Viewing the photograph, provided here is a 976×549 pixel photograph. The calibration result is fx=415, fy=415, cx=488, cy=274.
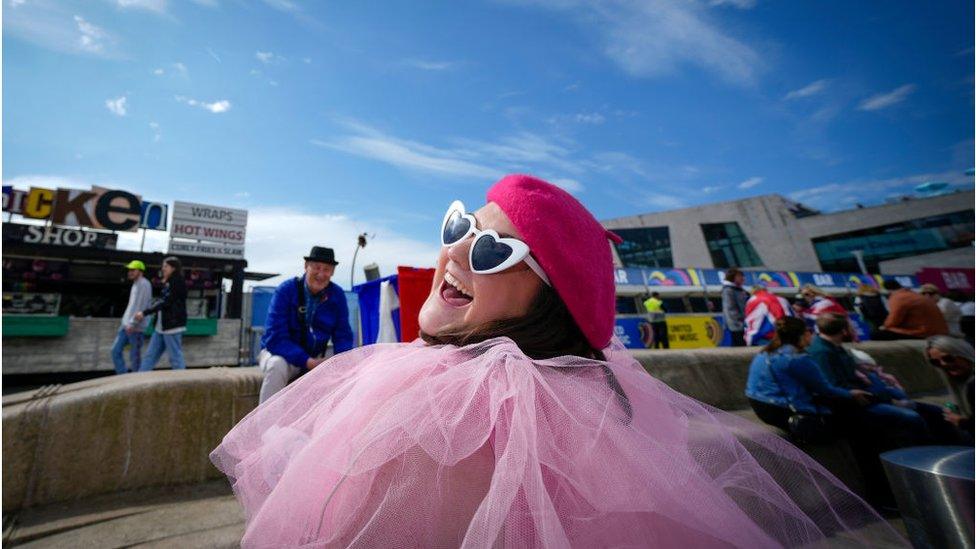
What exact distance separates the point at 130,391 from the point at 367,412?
2.55m

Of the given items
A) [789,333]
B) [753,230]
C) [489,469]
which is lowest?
[489,469]

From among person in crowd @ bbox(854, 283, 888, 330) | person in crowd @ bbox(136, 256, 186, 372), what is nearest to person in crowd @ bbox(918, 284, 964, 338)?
person in crowd @ bbox(854, 283, 888, 330)

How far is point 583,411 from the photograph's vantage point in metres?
0.80

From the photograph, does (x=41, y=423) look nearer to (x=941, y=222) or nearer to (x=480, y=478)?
(x=480, y=478)

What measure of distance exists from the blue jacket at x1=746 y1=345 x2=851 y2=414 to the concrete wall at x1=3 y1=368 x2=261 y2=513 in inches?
148

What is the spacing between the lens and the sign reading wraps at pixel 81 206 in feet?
45.5

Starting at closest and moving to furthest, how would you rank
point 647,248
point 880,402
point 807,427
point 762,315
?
point 807,427 → point 880,402 → point 762,315 → point 647,248

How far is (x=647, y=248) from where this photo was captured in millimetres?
27375

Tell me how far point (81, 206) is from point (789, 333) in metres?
19.9

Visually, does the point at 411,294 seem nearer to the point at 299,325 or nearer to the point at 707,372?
the point at 299,325

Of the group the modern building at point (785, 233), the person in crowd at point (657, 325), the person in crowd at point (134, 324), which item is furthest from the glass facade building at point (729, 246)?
the person in crowd at point (134, 324)

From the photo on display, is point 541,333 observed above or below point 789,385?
above

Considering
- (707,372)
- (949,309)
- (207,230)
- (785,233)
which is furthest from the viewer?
(785,233)

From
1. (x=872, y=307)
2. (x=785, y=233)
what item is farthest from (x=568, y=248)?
(x=785, y=233)
